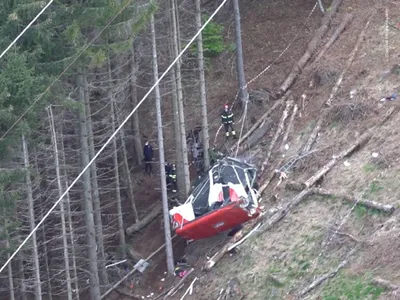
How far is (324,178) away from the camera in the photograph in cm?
2103

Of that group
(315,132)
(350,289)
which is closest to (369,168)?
(315,132)

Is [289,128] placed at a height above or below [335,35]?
below

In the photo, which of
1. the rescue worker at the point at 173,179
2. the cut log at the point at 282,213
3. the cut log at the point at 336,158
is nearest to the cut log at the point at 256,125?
the rescue worker at the point at 173,179

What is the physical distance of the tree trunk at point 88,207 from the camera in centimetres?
2228

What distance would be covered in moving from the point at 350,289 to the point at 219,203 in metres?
5.77

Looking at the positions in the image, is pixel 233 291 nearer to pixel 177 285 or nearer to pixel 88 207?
pixel 177 285

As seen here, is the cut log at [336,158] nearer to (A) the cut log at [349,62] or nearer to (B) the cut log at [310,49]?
(A) the cut log at [349,62]

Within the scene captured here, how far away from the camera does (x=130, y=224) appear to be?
27766 mm

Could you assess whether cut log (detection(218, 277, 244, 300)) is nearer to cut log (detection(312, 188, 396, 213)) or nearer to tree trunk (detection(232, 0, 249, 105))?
cut log (detection(312, 188, 396, 213))

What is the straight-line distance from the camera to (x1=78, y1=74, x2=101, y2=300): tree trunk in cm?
2228

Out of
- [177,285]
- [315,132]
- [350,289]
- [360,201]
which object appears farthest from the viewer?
[315,132]

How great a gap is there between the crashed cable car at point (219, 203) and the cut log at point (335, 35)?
624 cm

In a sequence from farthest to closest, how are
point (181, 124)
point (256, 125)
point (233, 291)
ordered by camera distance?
1. point (256, 125)
2. point (181, 124)
3. point (233, 291)

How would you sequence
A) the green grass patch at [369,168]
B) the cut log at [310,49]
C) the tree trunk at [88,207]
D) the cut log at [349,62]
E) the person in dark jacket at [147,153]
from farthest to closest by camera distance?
the person in dark jacket at [147,153] → the cut log at [310,49] → the cut log at [349,62] → the tree trunk at [88,207] → the green grass patch at [369,168]
